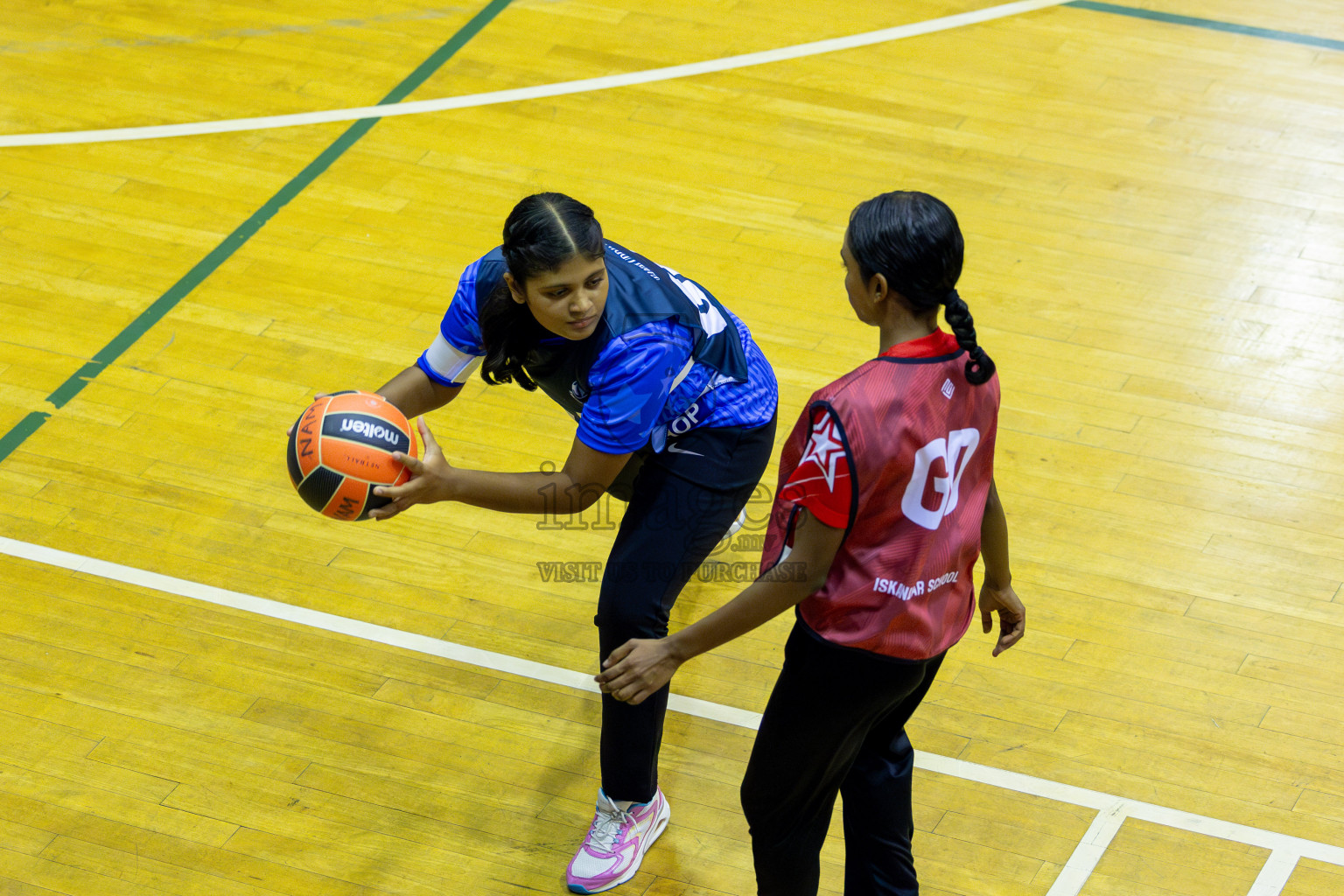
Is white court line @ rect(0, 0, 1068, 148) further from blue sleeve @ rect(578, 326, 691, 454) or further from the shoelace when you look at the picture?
the shoelace

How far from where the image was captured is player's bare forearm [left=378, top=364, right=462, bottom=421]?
3.69 metres

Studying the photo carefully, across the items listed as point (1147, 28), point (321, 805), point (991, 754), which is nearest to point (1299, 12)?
point (1147, 28)

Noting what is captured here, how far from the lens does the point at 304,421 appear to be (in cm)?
333

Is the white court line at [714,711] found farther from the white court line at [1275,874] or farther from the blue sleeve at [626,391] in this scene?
the blue sleeve at [626,391]

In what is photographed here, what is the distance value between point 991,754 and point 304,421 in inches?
85.2

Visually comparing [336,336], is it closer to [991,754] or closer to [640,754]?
[640,754]

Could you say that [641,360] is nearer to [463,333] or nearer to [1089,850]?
[463,333]

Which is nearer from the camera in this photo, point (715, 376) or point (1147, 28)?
point (715, 376)

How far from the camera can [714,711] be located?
4.04 metres

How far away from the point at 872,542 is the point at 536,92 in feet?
16.4

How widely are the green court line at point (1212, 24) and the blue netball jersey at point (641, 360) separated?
203 inches

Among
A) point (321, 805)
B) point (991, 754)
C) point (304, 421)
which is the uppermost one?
point (304, 421)

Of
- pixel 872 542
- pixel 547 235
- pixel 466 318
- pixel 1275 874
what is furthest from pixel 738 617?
pixel 1275 874

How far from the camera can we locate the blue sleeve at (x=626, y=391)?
3.17 m
